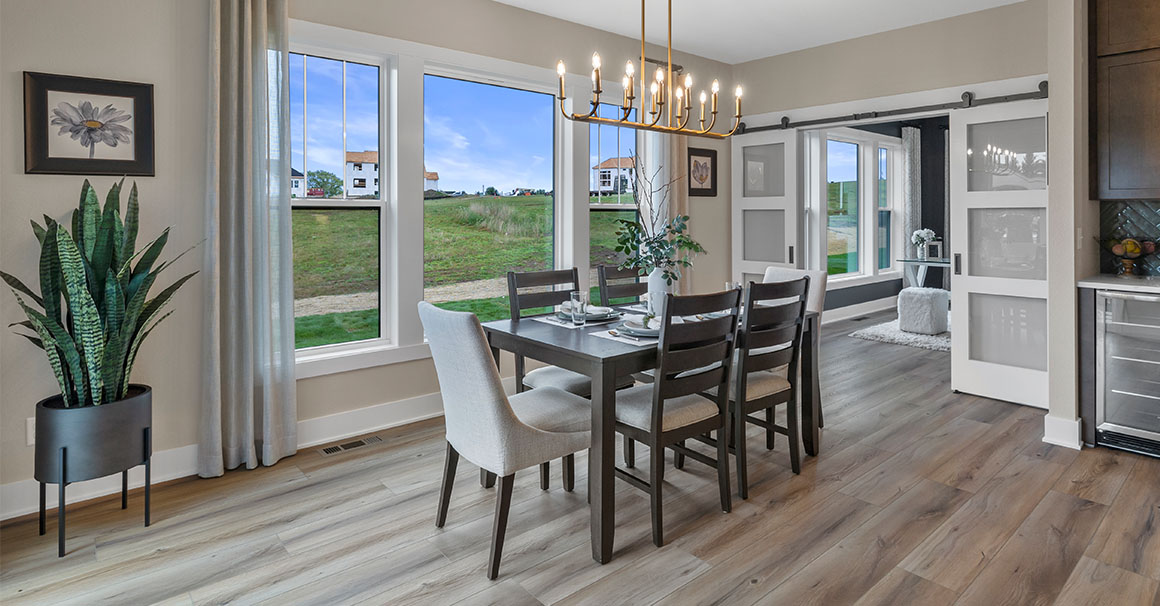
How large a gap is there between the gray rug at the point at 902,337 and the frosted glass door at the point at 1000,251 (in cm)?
156

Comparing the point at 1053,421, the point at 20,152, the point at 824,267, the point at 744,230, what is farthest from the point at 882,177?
the point at 20,152

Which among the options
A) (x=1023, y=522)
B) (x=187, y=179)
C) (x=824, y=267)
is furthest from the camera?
(x=824, y=267)

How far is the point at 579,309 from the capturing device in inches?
124

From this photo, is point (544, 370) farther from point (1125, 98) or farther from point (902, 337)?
point (902, 337)

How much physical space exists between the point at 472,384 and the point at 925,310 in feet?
19.9

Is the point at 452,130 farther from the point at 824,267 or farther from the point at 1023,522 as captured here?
the point at 824,267

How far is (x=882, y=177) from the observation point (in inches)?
346

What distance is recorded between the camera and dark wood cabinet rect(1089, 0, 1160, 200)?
11.5 ft

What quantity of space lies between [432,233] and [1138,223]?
14.2 ft

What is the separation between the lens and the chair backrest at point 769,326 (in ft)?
9.59

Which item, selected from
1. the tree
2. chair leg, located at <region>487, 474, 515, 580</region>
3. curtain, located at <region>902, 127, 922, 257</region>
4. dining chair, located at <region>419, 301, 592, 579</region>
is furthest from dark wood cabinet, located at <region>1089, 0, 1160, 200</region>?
curtain, located at <region>902, 127, 922, 257</region>

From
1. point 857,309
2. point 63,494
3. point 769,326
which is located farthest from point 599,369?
point 857,309

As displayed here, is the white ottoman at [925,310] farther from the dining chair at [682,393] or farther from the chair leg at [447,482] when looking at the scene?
the chair leg at [447,482]

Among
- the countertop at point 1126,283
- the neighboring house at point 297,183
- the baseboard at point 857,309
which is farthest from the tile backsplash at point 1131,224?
the neighboring house at point 297,183
